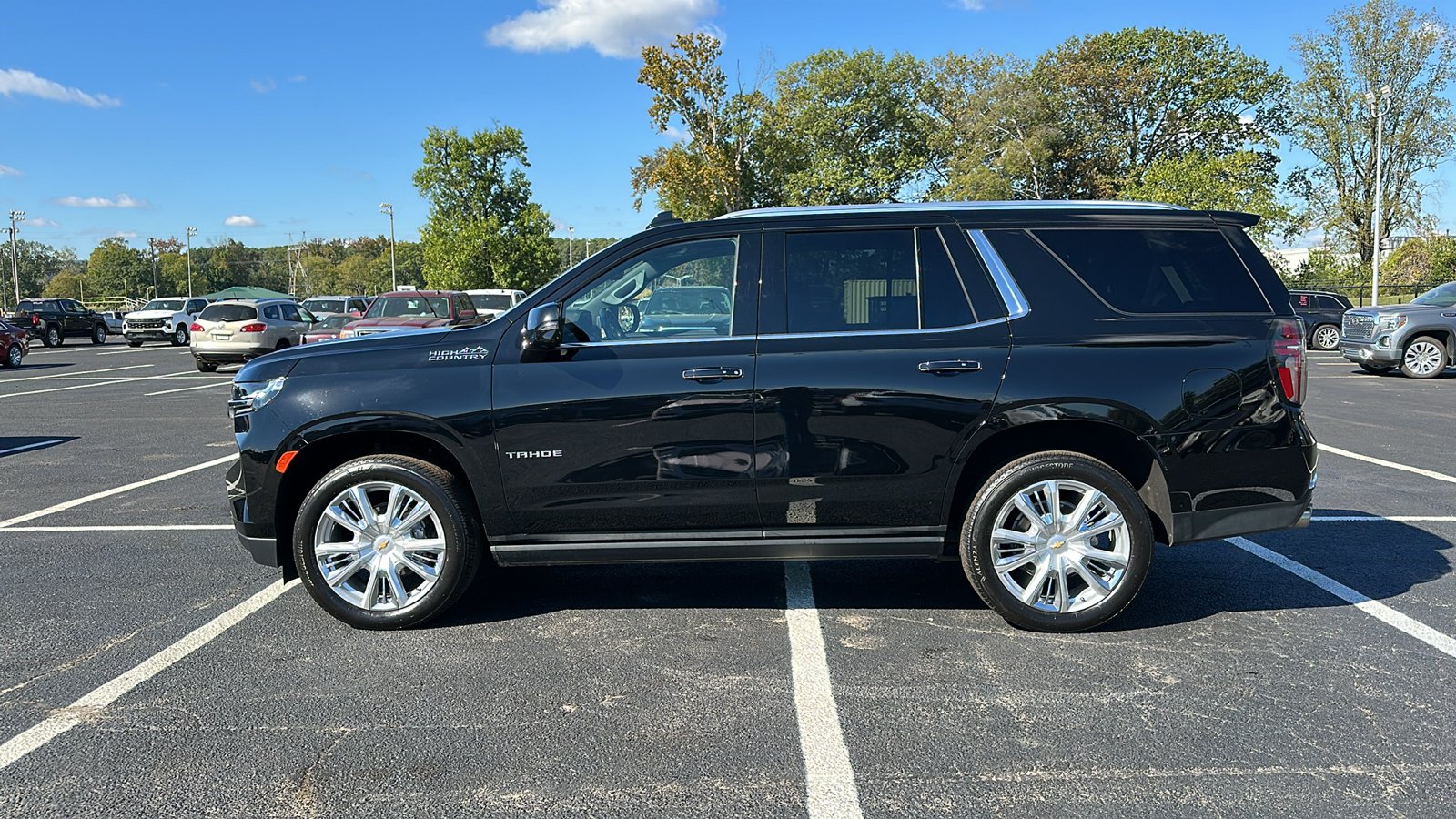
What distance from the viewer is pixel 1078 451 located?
180 inches

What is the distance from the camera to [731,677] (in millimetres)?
3969

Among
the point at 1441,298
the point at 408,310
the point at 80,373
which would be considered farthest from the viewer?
the point at 80,373

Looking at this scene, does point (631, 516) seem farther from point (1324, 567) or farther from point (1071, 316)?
point (1324, 567)

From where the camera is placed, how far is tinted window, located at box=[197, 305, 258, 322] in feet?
74.1

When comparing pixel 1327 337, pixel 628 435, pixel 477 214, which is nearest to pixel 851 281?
pixel 628 435

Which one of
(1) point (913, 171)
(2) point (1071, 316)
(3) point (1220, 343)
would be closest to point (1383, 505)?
(3) point (1220, 343)

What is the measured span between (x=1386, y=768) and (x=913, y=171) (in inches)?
2304

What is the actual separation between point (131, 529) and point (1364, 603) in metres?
7.38

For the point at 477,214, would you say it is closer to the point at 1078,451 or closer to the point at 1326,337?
the point at 1326,337

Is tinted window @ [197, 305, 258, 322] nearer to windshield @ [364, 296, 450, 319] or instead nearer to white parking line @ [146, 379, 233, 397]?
white parking line @ [146, 379, 233, 397]

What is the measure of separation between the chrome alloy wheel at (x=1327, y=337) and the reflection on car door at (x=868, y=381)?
2656cm

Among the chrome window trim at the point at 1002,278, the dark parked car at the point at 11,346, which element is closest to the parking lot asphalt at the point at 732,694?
the chrome window trim at the point at 1002,278

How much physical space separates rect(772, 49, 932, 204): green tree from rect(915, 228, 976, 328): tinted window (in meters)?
50.8

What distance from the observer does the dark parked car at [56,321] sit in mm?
37906
